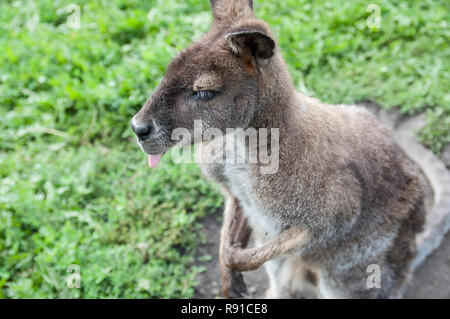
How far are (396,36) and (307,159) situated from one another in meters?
3.33

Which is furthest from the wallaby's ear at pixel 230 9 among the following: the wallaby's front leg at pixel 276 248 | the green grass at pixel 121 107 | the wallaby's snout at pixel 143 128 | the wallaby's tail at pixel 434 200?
the wallaby's tail at pixel 434 200

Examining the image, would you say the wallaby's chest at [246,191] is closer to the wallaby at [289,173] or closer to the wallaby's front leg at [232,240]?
the wallaby at [289,173]

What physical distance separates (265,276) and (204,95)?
2263 millimetres

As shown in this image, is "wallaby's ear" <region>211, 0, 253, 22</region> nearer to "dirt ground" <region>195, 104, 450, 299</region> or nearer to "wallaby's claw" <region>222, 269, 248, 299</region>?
"wallaby's claw" <region>222, 269, 248, 299</region>

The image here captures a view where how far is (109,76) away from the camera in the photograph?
5.48 meters

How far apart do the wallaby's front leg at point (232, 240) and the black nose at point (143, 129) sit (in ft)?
3.56

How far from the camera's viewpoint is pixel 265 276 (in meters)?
4.54

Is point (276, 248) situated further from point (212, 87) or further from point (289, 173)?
point (212, 87)

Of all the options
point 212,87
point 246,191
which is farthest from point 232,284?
point 212,87

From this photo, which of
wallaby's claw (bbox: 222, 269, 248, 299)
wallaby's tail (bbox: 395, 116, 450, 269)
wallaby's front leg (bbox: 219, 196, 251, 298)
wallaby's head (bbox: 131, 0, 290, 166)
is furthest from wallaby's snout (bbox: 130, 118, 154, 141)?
wallaby's tail (bbox: 395, 116, 450, 269)

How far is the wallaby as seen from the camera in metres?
2.89

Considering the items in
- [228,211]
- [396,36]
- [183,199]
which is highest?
[396,36]
